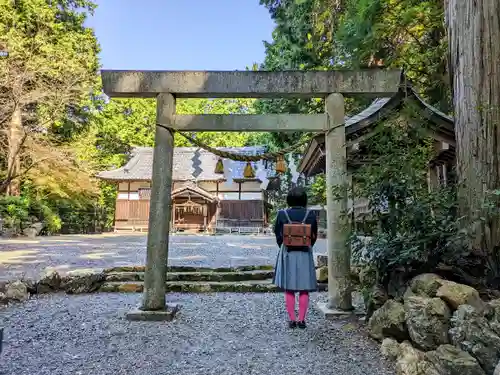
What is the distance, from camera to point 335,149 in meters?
4.17

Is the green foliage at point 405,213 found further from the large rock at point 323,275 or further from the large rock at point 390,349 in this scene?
the large rock at point 323,275

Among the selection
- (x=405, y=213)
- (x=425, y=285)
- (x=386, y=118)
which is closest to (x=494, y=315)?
(x=425, y=285)

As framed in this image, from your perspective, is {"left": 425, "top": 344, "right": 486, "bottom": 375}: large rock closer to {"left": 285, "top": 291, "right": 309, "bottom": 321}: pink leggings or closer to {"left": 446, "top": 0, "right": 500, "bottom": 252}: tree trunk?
{"left": 446, "top": 0, "right": 500, "bottom": 252}: tree trunk

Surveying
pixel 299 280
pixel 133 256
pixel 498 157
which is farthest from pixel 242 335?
pixel 133 256

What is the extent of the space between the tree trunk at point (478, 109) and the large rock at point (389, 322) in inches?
39.4

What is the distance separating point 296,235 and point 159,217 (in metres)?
1.61

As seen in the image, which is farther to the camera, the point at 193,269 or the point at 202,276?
the point at 193,269

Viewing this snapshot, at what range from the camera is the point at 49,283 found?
213 inches

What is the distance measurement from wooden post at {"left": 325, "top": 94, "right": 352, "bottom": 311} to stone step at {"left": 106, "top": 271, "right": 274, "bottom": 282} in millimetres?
2230

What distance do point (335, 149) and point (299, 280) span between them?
160 centimetres

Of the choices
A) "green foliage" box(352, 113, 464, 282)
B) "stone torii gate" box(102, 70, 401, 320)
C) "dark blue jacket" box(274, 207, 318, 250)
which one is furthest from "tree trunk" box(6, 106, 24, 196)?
"green foliage" box(352, 113, 464, 282)

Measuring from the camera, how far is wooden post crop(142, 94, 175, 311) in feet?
13.3

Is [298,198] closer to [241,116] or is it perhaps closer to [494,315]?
[241,116]

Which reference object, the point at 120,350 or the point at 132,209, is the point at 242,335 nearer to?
the point at 120,350
